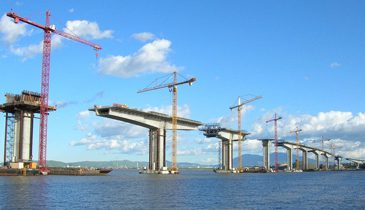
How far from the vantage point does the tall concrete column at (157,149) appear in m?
177

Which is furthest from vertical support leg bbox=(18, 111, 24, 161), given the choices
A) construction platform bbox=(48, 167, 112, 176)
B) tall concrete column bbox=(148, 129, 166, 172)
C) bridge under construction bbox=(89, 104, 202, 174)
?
tall concrete column bbox=(148, 129, 166, 172)

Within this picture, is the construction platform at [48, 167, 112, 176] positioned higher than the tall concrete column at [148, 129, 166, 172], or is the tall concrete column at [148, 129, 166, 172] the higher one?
the tall concrete column at [148, 129, 166, 172]

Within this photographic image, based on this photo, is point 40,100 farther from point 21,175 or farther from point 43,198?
point 43,198

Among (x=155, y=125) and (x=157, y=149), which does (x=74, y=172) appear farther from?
(x=155, y=125)

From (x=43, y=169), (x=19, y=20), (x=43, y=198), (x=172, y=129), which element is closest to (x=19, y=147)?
→ (x=43, y=169)

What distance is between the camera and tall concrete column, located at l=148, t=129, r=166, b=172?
177 meters

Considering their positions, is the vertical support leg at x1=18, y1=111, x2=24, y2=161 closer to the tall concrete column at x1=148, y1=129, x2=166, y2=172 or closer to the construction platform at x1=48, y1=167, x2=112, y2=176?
the construction platform at x1=48, y1=167, x2=112, y2=176

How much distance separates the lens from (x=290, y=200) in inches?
2815

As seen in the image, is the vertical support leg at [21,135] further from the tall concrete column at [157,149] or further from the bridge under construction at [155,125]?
the tall concrete column at [157,149]

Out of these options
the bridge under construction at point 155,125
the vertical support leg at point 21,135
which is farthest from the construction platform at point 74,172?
the bridge under construction at point 155,125

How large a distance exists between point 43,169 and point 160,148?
4083 cm

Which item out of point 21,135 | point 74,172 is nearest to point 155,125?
point 74,172

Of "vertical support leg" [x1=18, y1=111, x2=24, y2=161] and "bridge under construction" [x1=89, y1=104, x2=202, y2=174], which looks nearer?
"vertical support leg" [x1=18, y1=111, x2=24, y2=161]

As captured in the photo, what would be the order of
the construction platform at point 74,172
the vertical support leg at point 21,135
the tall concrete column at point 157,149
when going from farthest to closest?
1. the tall concrete column at point 157,149
2. the construction platform at point 74,172
3. the vertical support leg at point 21,135
